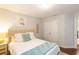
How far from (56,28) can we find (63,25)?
19 centimetres

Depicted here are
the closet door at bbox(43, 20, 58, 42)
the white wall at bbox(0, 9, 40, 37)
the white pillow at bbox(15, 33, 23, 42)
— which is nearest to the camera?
the white wall at bbox(0, 9, 40, 37)

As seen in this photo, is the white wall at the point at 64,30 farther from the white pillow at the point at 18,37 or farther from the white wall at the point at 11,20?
the white pillow at the point at 18,37

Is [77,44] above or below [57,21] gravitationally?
below

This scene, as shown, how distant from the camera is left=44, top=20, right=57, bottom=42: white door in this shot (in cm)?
205

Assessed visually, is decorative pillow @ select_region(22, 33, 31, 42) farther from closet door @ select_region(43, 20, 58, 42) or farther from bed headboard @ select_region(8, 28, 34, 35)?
closet door @ select_region(43, 20, 58, 42)

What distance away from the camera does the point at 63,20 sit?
2.18 m

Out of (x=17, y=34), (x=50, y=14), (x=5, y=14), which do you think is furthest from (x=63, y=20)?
(x=5, y=14)

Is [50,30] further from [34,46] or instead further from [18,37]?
[18,37]

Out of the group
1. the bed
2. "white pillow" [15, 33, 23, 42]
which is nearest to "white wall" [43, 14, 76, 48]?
the bed

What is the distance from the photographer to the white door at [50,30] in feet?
6.72

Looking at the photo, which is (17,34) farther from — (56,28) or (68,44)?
(68,44)

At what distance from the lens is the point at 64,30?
2.18 m
